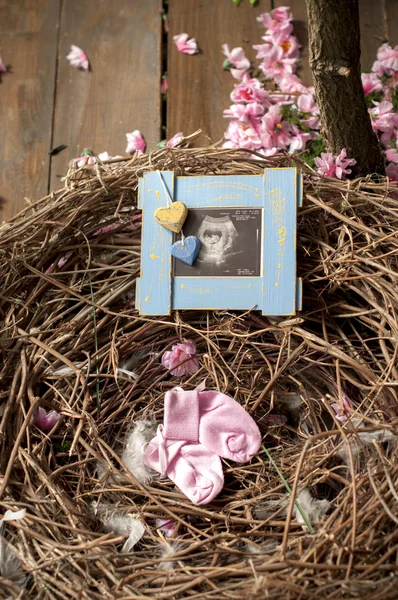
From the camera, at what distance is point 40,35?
1.63 meters

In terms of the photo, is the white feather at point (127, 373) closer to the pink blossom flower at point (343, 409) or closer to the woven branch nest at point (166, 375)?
the woven branch nest at point (166, 375)

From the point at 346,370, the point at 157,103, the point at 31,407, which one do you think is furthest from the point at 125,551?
the point at 157,103

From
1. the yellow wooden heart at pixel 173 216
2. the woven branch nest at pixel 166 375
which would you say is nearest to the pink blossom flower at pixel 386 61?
the woven branch nest at pixel 166 375

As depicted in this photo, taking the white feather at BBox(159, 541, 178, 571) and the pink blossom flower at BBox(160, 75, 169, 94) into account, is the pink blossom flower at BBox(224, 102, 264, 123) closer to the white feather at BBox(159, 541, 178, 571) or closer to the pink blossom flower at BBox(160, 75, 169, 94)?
the pink blossom flower at BBox(160, 75, 169, 94)

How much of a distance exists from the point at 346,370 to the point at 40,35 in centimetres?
116

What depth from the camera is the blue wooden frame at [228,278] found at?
1.12 m

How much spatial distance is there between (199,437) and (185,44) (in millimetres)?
974

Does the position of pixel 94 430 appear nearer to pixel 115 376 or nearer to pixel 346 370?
pixel 115 376

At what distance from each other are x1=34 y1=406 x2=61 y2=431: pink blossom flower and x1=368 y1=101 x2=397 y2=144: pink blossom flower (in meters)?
0.93

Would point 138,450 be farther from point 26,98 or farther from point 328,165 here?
point 26,98

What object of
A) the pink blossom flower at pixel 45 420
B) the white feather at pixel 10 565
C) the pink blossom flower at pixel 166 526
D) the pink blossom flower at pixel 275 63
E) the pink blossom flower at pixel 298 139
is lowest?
the white feather at pixel 10 565

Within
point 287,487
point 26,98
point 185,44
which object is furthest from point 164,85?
point 287,487

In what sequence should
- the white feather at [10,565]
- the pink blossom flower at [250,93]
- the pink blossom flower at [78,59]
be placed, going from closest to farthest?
1. the white feather at [10,565]
2. the pink blossom flower at [250,93]
3. the pink blossom flower at [78,59]

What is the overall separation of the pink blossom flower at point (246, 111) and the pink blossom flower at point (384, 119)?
0.26 m
